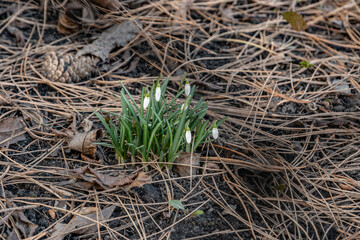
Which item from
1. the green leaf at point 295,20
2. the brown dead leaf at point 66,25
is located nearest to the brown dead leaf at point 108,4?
the brown dead leaf at point 66,25

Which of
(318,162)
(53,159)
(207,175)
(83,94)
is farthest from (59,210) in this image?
(318,162)

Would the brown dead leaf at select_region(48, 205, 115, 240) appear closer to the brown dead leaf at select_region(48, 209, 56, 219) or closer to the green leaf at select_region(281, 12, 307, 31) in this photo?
the brown dead leaf at select_region(48, 209, 56, 219)

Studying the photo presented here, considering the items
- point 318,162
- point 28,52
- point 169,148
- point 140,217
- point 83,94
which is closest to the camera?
point 140,217

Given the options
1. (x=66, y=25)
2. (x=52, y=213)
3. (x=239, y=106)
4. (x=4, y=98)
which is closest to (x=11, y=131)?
(x=4, y=98)

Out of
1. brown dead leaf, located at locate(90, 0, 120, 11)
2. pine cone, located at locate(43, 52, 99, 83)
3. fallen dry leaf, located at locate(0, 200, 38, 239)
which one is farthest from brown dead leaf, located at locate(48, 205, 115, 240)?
brown dead leaf, located at locate(90, 0, 120, 11)

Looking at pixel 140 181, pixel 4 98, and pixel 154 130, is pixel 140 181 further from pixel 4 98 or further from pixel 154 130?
pixel 4 98

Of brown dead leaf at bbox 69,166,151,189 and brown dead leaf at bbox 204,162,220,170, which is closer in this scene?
brown dead leaf at bbox 69,166,151,189

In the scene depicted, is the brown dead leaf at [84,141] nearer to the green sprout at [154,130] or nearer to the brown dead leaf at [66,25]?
the green sprout at [154,130]

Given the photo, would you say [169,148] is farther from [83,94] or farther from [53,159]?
[83,94]
